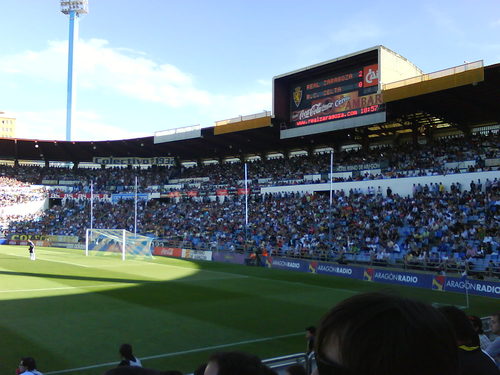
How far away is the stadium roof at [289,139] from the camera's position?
36031 millimetres

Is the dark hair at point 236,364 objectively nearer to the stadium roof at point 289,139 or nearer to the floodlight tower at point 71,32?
the stadium roof at point 289,139

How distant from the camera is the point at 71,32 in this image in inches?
3666

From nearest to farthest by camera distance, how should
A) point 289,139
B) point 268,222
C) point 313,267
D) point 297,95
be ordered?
point 313,267 → point 268,222 → point 297,95 → point 289,139

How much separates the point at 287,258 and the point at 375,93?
17315 millimetres

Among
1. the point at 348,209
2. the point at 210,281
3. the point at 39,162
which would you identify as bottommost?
the point at 210,281

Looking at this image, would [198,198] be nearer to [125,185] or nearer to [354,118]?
[125,185]

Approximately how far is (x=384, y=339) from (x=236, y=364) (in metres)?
0.86

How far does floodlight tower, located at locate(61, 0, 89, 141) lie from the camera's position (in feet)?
301

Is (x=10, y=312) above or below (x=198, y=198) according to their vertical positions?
below

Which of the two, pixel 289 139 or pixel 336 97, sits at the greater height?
pixel 336 97

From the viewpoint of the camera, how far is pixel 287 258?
33000 millimetres

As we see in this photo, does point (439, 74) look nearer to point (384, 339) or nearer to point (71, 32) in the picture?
point (384, 339)

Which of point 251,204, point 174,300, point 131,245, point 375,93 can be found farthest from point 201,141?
point 174,300

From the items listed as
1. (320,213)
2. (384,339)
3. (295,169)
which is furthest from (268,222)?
(384,339)
